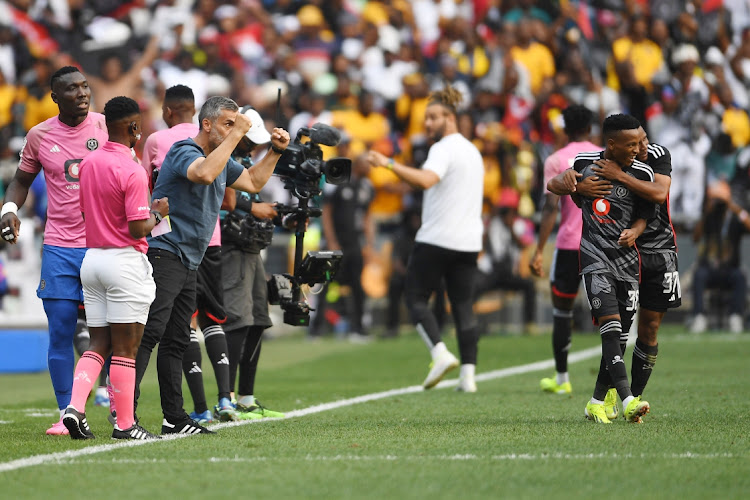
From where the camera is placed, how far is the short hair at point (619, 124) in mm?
8172

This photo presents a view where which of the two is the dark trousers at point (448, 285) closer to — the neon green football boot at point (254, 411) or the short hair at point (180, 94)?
the neon green football boot at point (254, 411)

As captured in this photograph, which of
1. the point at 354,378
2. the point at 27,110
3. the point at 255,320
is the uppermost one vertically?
the point at 27,110

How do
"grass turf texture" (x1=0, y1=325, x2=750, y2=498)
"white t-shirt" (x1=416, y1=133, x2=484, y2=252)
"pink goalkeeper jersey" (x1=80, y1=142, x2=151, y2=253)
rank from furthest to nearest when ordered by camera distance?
"white t-shirt" (x1=416, y1=133, x2=484, y2=252) < "pink goalkeeper jersey" (x1=80, y1=142, x2=151, y2=253) < "grass turf texture" (x1=0, y1=325, x2=750, y2=498)

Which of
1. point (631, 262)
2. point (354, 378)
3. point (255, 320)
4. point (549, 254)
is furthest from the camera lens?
point (549, 254)

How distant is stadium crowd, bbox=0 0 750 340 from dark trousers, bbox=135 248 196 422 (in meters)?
10.3

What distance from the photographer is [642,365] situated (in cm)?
862

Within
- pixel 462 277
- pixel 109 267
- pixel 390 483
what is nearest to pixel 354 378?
pixel 462 277

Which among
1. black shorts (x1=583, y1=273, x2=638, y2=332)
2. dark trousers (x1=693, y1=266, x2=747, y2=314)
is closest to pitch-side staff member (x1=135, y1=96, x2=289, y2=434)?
black shorts (x1=583, y1=273, x2=638, y2=332)

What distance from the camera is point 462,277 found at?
37.8ft

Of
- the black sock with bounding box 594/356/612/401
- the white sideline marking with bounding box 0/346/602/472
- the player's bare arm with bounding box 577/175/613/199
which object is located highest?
the player's bare arm with bounding box 577/175/613/199

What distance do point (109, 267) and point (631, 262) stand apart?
11.1 feet

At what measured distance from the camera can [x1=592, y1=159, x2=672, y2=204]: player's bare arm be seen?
26.8 feet

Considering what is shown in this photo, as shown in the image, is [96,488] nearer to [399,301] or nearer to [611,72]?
[399,301]

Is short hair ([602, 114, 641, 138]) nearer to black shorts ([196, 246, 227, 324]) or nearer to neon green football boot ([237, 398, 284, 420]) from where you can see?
black shorts ([196, 246, 227, 324])
